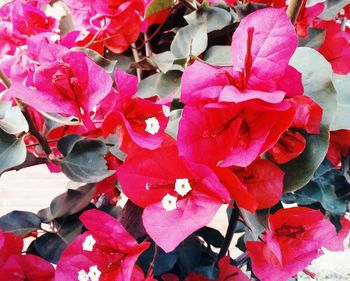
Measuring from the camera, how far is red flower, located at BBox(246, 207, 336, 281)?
1.24 feet

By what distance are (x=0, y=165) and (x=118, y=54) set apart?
158 mm

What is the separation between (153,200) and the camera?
338 mm

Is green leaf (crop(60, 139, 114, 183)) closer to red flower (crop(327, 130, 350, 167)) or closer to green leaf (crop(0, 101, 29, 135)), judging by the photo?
green leaf (crop(0, 101, 29, 135))

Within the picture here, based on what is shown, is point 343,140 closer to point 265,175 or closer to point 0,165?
point 265,175

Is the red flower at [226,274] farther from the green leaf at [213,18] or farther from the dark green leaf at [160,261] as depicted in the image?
the green leaf at [213,18]

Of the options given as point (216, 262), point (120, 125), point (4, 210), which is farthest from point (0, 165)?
point (4, 210)

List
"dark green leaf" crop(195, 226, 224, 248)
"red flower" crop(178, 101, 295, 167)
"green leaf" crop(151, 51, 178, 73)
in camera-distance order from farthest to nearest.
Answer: "dark green leaf" crop(195, 226, 224, 248) → "green leaf" crop(151, 51, 178, 73) → "red flower" crop(178, 101, 295, 167)

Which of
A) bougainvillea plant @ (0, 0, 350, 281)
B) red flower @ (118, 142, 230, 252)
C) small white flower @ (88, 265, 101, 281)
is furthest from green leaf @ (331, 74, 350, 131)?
small white flower @ (88, 265, 101, 281)

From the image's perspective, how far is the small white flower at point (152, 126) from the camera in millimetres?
335

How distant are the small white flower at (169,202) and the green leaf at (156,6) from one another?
16 centimetres

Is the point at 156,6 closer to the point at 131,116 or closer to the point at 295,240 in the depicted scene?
the point at 131,116

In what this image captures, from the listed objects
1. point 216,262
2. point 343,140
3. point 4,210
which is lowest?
point 4,210

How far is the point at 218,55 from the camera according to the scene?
39 cm

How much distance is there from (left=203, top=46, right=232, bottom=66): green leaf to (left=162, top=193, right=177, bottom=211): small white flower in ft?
0.36
